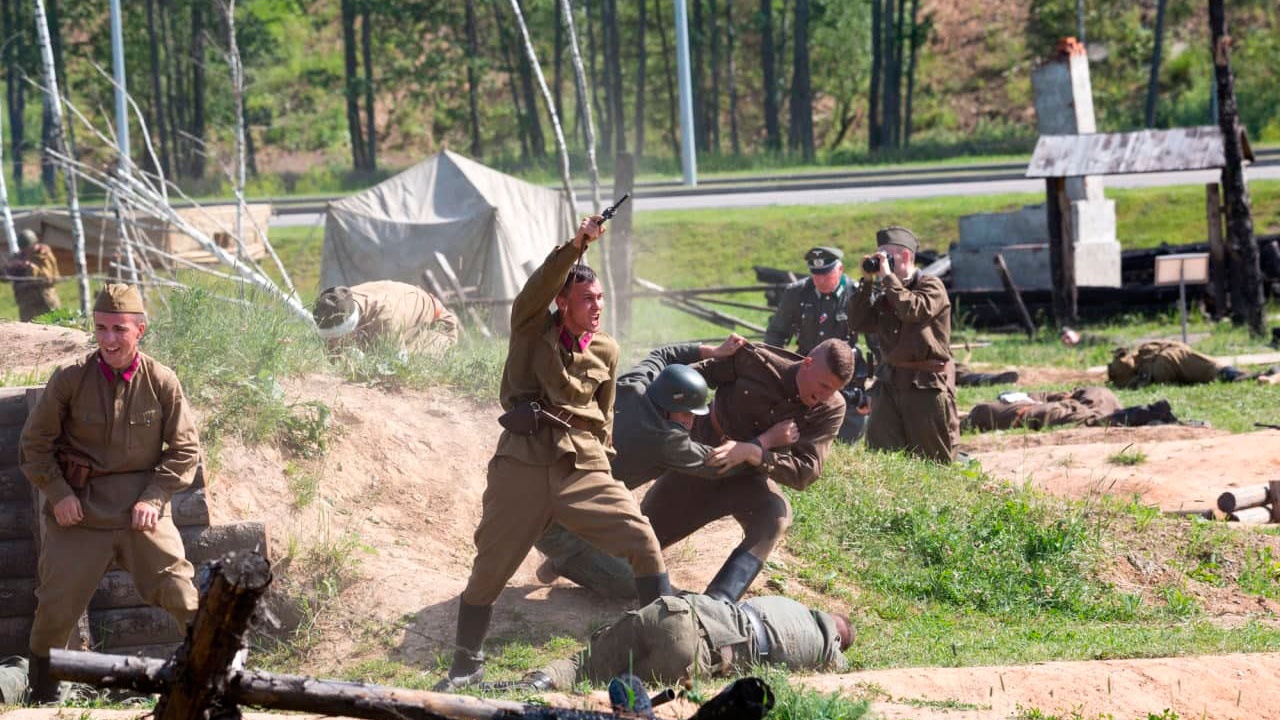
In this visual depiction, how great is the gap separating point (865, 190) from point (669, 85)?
1784 cm

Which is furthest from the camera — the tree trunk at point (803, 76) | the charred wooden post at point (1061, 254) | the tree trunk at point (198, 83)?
the tree trunk at point (198, 83)

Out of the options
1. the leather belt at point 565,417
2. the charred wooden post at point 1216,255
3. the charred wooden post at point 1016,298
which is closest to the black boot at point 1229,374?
the charred wooden post at point 1016,298

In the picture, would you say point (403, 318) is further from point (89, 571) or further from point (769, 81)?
point (769, 81)

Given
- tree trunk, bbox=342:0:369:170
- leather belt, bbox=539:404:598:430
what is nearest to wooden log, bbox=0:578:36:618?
leather belt, bbox=539:404:598:430

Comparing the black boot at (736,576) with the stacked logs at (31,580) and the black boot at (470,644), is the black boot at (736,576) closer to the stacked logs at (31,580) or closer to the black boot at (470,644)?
the black boot at (470,644)

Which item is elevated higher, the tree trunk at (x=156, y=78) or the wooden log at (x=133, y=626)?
the tree trunk at (x=156, y=78)

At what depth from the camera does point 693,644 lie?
251 inches

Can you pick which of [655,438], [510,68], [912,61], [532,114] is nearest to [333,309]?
[655,438]

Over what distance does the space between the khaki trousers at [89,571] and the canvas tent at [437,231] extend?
1129cm

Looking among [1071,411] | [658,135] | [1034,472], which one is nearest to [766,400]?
[1034,472]

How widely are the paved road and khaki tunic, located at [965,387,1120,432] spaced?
43.9 feet

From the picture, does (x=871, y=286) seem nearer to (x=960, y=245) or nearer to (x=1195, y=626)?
(x=1195, y=626)

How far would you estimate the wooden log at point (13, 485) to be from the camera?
298 inches

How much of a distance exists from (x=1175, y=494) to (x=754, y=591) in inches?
166
